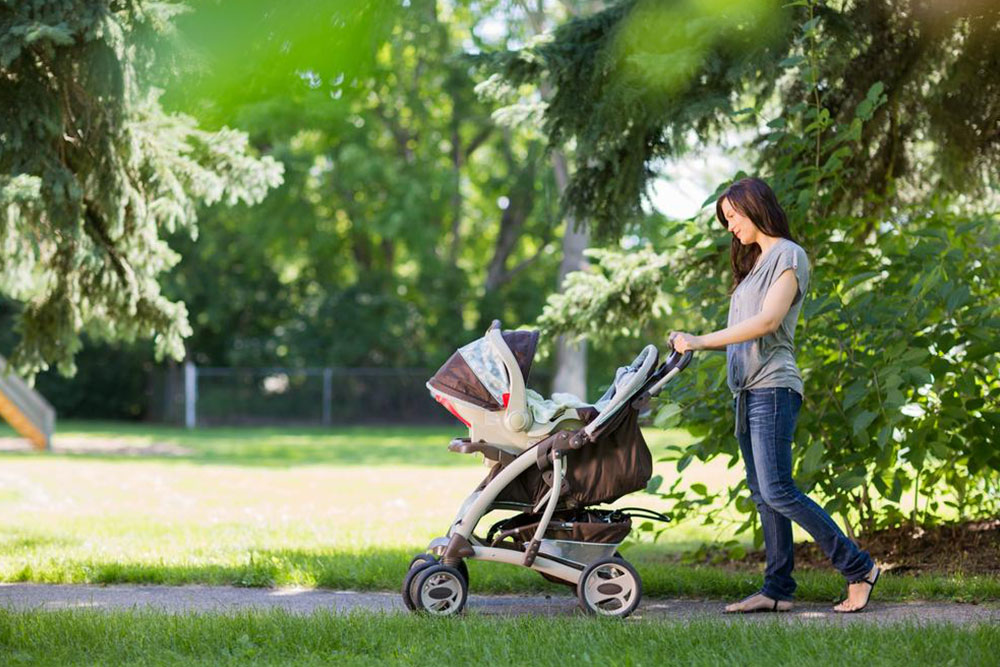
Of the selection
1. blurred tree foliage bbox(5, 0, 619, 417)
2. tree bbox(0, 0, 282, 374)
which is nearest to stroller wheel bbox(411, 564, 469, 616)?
tree bbox(0, 0, 282, 374)

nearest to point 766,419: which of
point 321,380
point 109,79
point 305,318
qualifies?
point 109,79

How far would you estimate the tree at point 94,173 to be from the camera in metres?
6.07

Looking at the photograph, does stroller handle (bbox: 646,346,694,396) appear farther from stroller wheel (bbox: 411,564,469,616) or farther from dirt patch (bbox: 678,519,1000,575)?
dirt patch (bbox: 678,519,1000,575)

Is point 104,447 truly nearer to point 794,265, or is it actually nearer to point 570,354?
point 570,354

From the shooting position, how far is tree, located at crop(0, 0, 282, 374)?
19.9 feet

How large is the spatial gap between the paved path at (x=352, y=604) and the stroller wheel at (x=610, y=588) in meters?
0.16

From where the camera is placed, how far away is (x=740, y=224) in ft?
16.8

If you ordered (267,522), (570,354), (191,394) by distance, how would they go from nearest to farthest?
(267,522) → (570,354) → (191,394)

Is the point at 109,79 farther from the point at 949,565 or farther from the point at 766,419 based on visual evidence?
the point at 949,565

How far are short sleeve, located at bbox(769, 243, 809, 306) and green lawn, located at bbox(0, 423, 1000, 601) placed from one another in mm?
1530

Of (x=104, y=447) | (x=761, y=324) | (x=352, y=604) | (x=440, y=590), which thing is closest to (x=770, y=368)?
(x=761, y=324)

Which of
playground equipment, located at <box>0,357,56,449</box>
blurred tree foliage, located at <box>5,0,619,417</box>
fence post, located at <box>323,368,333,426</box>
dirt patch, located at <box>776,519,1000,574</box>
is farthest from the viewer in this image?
blurred tree foliage, located at <box>5,0,619,417</box>

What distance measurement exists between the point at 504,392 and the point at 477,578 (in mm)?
1493

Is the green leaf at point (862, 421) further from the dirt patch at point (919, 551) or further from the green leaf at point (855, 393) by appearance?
the dirt patch at point (919, 551)
